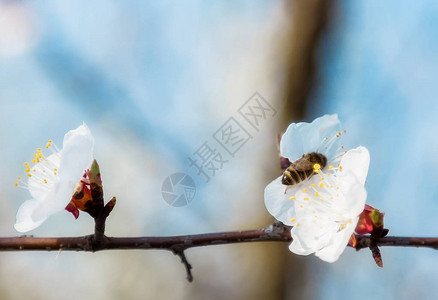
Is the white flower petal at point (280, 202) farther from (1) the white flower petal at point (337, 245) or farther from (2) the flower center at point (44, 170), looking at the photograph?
(2) the flower center at point (44, 170)

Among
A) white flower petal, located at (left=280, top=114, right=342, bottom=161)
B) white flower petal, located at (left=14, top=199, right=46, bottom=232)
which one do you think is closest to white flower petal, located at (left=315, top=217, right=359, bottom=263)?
white flower petal, located at (left=280, top=114, right=342, bottom=161)

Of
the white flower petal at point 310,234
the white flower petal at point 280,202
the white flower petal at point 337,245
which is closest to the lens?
the white flower petal at point 337,245

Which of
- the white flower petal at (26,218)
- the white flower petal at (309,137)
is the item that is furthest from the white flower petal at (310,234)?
the white flower petal at (26,218)

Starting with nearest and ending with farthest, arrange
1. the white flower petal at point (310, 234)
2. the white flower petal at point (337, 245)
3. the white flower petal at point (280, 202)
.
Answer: the white flower petal at point (337, 245) → the white flower petal at point (310, 234) → the white flower petal at point (280, 202)

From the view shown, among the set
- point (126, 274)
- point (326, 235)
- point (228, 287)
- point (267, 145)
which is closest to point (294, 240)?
point (326, 235)

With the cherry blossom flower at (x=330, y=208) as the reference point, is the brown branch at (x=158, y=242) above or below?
below

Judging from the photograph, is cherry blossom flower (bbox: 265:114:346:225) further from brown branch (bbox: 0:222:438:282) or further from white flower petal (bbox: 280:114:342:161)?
brown branch (bbox: 0:222:438:282)

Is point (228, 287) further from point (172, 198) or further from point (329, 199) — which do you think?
point (329, 199)
